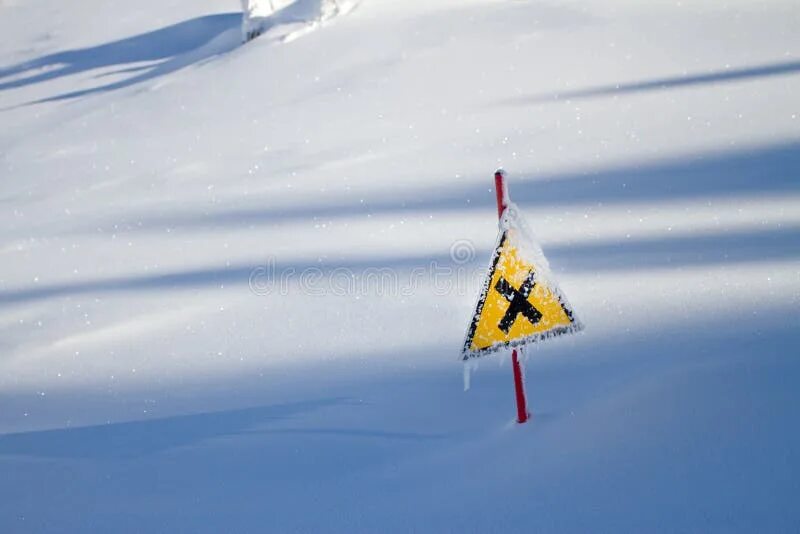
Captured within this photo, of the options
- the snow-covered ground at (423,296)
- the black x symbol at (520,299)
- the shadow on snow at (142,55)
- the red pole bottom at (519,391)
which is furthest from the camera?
the shadow on snow at (142,55)

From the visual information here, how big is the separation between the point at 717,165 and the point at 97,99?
9.66 meters

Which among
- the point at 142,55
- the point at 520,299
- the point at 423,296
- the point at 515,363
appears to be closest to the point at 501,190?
the point at 520,299

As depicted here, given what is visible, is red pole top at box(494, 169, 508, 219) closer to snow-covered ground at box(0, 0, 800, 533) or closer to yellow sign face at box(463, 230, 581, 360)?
yellow sign face at box(463, 230, 581, 360)

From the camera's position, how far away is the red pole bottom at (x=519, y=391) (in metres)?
2.92

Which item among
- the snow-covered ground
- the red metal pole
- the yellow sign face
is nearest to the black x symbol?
the yellow sign face

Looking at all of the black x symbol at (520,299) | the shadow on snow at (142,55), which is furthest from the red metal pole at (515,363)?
the shadow on snow at (142,55)

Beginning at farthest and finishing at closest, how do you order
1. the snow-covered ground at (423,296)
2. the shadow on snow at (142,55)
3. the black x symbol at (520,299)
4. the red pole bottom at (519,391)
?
1. the shadow on snow at (142,55)
2. the red pole bottom at (519,391)
3. the black x symbol at (520,299)
4. the snow-covered ground at (423,296)

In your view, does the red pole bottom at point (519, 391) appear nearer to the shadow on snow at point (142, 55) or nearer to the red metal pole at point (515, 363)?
the red metal pole at point (515, 363)

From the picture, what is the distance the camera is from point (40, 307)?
17.9ft

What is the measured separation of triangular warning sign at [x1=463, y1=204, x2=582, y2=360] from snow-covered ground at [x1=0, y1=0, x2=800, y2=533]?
32cm

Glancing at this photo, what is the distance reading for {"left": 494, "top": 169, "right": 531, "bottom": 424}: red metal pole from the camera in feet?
9.19

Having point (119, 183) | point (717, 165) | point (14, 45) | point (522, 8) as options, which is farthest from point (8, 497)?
point (14, 45)

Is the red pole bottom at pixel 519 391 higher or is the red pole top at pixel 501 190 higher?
the red pole top at pixel 501 190

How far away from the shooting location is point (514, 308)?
284 cm
